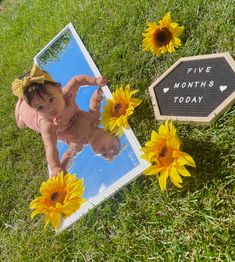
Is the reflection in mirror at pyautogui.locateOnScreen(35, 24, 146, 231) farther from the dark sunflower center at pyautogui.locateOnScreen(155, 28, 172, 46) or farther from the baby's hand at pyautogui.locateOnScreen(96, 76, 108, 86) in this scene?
the dark sunflower center at pyautogui.locateOnScreen(155, 28, 172, 46)

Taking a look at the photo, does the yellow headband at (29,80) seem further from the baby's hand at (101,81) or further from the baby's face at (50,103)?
the baby's hand at (101,81)

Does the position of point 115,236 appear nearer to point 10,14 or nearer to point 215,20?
point 215,20

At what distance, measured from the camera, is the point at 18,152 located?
2654 millimetres

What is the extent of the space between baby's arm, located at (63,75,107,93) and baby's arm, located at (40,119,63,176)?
0.25 metres

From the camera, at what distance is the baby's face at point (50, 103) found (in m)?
2.03

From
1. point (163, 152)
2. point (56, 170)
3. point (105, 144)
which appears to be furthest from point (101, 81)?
point (163, 152)

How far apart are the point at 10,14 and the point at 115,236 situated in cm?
319

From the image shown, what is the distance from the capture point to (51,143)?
7.18ft

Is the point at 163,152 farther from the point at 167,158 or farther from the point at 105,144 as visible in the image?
the point at 105,144

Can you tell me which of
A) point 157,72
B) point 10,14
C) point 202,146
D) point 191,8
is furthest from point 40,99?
point 10,14

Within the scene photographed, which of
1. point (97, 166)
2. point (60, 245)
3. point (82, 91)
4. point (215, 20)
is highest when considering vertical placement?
point (215, 20)

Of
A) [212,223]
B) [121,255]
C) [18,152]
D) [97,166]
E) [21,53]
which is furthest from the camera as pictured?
[21,53]

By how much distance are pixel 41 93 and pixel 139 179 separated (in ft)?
2.06

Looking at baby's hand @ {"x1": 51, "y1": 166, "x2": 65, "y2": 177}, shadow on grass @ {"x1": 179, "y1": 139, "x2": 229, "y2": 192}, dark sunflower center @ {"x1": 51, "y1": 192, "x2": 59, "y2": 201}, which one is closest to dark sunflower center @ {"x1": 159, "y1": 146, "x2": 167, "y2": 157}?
shadow on grass @ {"x1": 179, "y1": 139, "x2": 229, "y2": 192}
